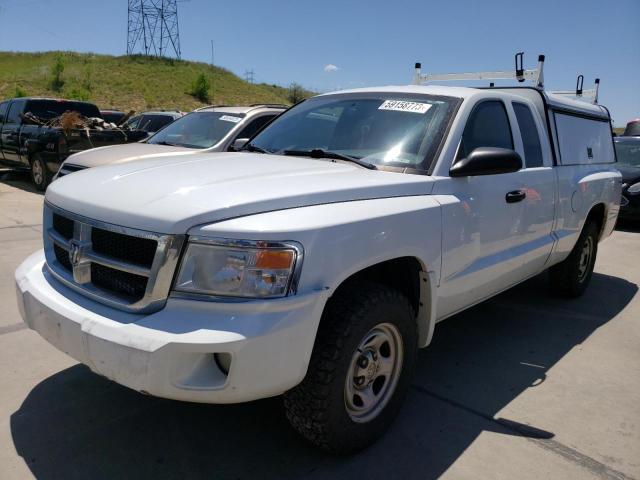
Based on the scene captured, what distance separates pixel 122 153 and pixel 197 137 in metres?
0.99

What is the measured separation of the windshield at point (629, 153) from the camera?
1080cm

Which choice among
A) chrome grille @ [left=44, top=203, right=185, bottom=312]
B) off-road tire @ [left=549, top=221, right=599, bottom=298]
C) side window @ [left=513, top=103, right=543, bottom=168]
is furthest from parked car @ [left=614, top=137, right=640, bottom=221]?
chrome grille @ [left=44, top=203, right=185, bottom=312]

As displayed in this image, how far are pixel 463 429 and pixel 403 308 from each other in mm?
825

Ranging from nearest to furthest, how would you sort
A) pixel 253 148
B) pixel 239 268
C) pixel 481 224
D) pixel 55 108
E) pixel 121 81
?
pixel 239 268
pixel 481 224
pixel 253 148
pixel 55 108
pixel 121 81

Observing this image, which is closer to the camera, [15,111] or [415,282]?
[415,282]

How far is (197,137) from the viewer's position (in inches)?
291

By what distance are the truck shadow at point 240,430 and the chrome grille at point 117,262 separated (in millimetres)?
798

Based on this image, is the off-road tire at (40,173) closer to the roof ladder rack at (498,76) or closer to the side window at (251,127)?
the side window at (251,127)

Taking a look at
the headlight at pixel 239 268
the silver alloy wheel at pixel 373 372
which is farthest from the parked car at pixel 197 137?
the headlight at pixel 239 268

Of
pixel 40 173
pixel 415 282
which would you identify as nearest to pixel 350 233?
pixel 415 282

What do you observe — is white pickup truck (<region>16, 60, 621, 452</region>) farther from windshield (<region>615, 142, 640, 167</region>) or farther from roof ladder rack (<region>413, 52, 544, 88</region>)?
windshield (<region>615, 142, 640, 167</region>)

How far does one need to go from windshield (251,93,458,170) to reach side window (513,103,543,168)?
0.91 m

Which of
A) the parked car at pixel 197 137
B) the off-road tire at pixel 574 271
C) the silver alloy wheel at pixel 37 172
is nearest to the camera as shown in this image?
the off-road tire at pixel 574 271

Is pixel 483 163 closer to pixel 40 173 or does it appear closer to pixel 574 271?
pixel 574 271
